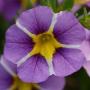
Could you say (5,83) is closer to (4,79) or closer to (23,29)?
(4,79)

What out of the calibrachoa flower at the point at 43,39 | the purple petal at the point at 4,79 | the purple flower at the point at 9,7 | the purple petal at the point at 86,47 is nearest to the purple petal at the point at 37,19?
the calibrachoa flower at the point at 43,39

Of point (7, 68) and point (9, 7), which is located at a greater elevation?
point (7, 68)

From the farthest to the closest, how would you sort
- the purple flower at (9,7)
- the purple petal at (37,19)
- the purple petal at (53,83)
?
1. the purple flower at (9,7)
2. the purple petal at (53,83)
3. the purple petal at (37,19)

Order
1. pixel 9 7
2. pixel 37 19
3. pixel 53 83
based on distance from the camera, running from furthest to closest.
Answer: pixel 9 7, pixel 53 83, pixel 37 19

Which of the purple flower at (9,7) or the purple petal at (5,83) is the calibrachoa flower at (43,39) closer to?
the purple petal at (5,83)

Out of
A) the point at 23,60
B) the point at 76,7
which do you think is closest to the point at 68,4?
the point at 76,7

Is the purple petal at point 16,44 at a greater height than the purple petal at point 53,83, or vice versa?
the purple petal at point 16,44

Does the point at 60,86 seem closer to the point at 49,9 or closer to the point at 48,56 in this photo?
the point at 48,56

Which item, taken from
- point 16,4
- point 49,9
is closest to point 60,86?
point 49,9
